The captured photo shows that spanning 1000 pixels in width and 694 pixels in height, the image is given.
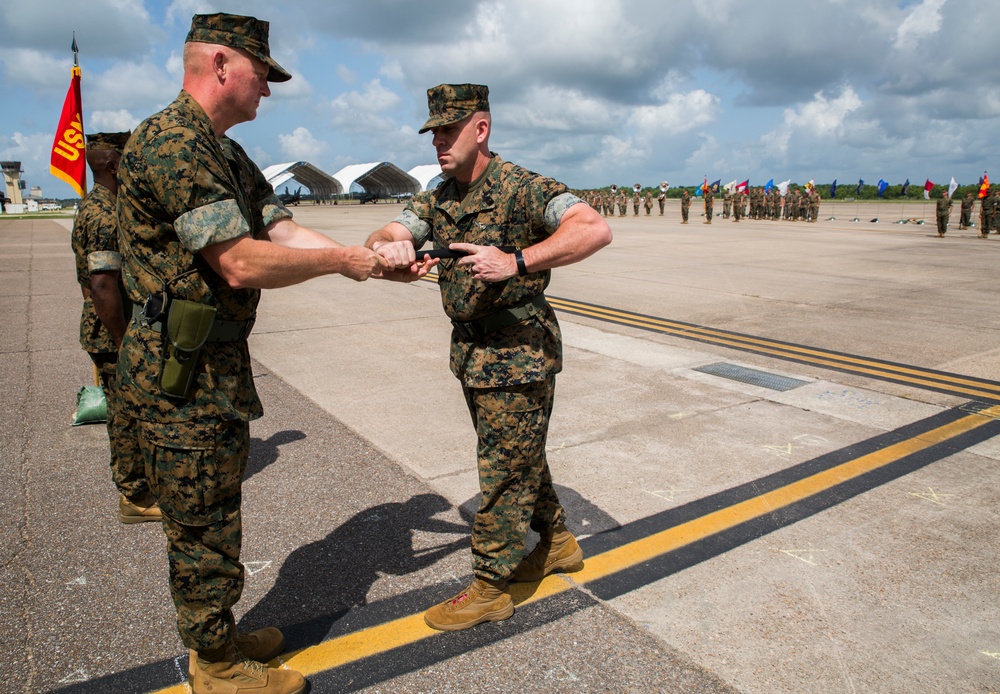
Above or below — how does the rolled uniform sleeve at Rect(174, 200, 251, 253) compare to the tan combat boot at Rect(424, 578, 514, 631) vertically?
above

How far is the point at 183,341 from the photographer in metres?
2.14

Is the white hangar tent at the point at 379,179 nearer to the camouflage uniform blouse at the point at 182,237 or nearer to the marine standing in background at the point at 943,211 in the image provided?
the marine standing in background at the point at 943,211

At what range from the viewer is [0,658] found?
2545 mm

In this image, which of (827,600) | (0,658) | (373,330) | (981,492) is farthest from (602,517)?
(373,330)

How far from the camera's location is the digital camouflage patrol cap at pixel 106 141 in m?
3.85

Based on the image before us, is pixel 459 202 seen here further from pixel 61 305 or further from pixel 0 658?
pixel 61 305

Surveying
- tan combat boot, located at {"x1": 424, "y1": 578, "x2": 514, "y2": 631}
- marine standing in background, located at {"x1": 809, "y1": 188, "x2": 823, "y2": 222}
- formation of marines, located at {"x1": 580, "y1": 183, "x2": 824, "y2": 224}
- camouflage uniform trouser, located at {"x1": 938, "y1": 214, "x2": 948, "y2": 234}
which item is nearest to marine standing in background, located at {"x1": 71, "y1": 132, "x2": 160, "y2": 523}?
tan combat boot, located at {"x1": 424, "y1": 578, "x2": 514, "y2": 631}

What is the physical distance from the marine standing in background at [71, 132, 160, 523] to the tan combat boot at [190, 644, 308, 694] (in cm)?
142

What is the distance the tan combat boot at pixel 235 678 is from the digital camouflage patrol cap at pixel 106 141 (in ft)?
9.30

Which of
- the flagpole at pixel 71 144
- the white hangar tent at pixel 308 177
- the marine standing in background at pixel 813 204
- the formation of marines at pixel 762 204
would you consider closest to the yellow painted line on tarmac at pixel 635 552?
the flagpole at pixel 71 144

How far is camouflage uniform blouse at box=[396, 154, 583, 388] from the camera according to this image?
107 inches

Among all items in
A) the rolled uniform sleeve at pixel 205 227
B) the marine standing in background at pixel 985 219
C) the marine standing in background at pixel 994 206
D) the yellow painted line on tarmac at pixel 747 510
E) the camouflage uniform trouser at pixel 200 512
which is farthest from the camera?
the marine standing in background at pixel 994 206

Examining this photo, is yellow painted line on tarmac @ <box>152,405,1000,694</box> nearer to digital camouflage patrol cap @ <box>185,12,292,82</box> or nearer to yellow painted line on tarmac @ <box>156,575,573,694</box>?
yellow painted line on tarmac @ <box>156,575,573,694</box>

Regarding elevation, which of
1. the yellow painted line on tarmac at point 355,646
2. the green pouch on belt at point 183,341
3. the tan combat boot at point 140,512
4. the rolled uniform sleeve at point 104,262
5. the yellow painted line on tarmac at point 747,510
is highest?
the rolled uniform sleeve at point 104,262
